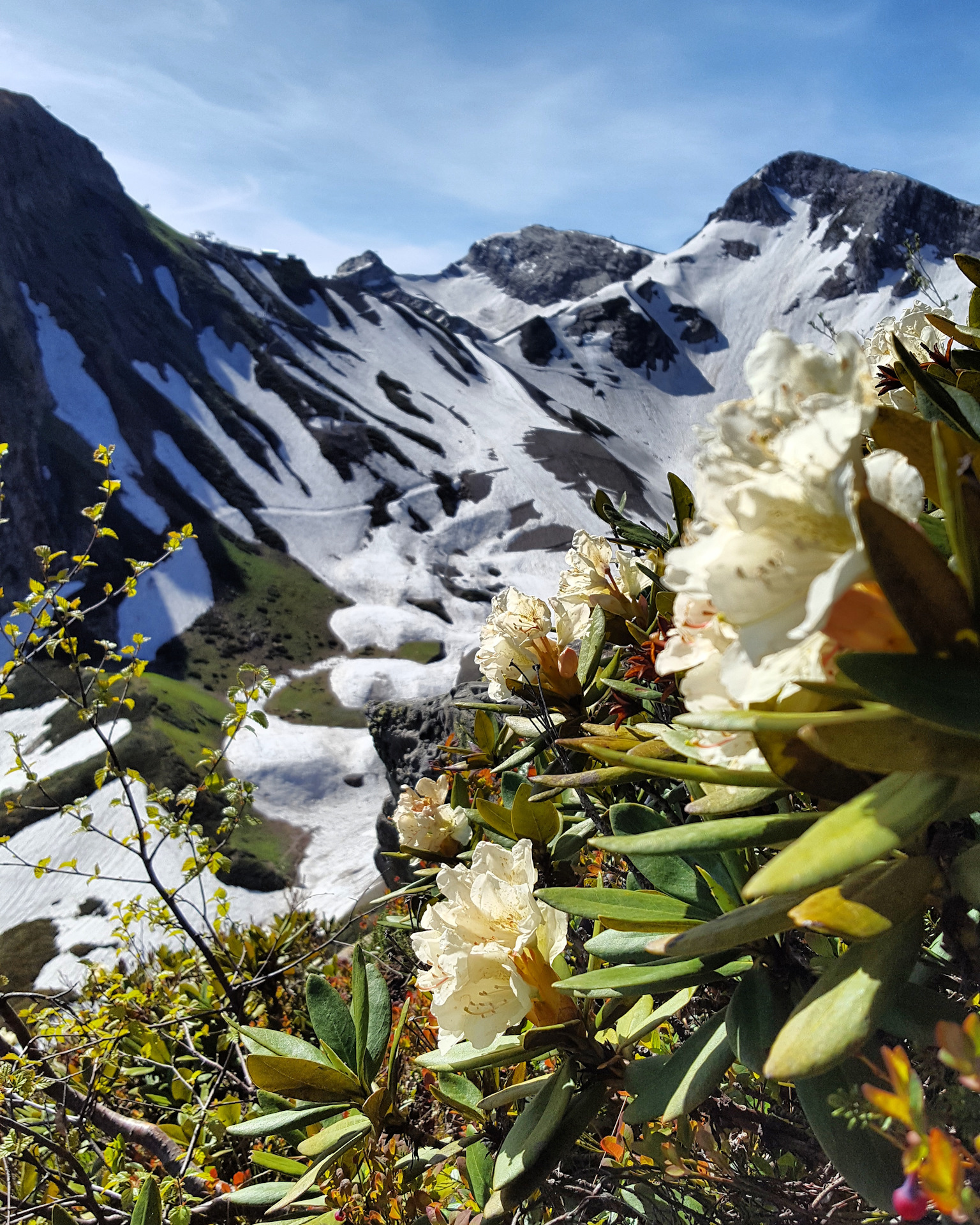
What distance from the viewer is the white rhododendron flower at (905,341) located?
120 cm

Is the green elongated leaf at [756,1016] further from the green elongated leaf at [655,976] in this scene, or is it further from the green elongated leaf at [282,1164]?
the green elongated leaf at [282,1164]

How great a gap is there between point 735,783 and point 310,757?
57.5ft

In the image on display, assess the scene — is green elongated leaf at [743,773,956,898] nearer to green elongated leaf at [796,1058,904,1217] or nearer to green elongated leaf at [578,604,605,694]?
green elongated leaf at [796,1058,904,1217]

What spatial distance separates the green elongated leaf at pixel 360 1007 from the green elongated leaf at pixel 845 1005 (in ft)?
3.33

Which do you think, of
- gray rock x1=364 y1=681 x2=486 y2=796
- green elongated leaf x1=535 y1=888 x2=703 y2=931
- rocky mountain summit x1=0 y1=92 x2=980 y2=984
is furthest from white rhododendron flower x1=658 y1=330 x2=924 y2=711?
rocky mountain summit x1=0 y1=92 x2=980 y2=984

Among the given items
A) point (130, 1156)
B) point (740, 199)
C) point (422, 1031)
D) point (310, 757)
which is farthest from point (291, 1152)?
point (740, 199)

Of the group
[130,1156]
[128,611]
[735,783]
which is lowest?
[130,1156]

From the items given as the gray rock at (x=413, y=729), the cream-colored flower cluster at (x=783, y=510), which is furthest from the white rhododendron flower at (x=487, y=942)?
the gray rock at (x=413, y=729)

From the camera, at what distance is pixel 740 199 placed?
222 ft

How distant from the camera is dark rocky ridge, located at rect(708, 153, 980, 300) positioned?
55.0 metres

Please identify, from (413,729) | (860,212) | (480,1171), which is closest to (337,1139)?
(480,1171)

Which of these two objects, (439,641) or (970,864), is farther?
(439,641)

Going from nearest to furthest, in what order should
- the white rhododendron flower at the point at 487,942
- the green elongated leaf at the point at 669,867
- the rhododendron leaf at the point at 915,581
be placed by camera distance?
the rhododendron leaf at the point at 915,581, the green elongated leaf at the point at 669,867, the white rhododendron flower at the point at 487,942

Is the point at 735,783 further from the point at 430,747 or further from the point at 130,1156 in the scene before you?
the point at 430,747
